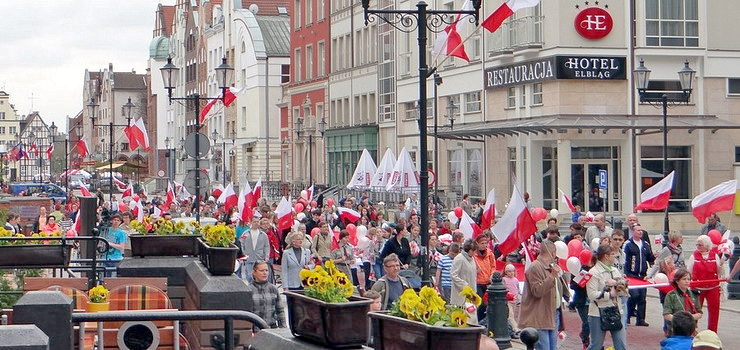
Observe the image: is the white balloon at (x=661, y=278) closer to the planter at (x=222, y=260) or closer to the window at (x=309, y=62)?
the planter at (x=222, y=260)

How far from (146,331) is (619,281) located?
24.2 feet

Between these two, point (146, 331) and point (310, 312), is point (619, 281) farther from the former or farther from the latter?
point (310, 312)

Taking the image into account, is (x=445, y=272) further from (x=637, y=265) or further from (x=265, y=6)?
(x=265, y=6)

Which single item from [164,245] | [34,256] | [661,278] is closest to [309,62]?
[661,278]

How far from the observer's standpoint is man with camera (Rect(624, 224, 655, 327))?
19.6 metres

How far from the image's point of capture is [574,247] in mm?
20812

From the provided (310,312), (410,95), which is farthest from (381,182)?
(310,312)

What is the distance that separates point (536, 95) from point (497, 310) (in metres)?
31.0

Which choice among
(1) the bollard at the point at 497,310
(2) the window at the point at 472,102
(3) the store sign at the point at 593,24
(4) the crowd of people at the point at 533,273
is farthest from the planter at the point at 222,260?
(2) the window at the point at 472,102

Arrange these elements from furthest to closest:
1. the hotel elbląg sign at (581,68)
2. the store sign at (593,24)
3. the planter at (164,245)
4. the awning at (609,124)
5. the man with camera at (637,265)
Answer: the store sign at (593,24), the hotel elbląg sign at (581,68), the awning at (609,124), the man with camera at (637,265), the planter at (164,245)

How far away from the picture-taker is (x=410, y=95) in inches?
2352

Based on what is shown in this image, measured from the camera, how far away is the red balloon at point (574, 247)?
20656mm

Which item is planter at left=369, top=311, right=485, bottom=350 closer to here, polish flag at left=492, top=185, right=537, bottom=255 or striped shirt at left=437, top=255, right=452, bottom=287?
polish flag at left=492, top=185, right=537, bottom=255

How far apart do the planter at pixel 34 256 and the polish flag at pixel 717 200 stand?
14.5 m
